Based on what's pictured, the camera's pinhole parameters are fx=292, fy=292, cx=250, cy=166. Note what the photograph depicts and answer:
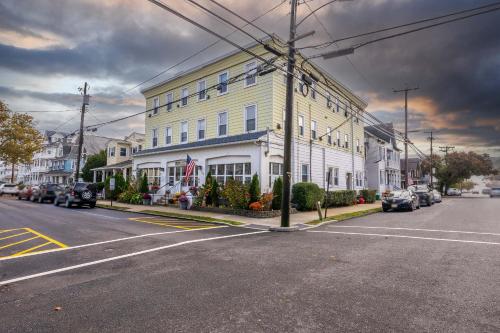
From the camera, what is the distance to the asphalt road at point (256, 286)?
383 centimetres

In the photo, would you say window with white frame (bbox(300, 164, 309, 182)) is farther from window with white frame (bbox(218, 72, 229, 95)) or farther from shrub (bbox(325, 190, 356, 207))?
window with white frame (bbox(218, 72, 229, 95))

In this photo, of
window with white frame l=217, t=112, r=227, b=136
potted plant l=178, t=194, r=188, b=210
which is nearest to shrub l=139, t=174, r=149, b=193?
potted plant l=178, t=194, r=188, b=210

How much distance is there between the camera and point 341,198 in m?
24.4

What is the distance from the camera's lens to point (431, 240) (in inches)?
376

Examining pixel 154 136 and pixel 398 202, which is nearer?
pixel 398 202

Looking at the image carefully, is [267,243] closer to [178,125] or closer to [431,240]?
[431,240]

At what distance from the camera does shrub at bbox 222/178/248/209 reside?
58.2ft

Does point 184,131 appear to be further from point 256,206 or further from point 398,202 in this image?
point 398,202

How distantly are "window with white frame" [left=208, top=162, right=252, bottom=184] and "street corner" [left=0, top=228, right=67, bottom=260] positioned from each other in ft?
39.1

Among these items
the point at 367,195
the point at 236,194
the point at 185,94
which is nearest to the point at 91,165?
the point at 185,94

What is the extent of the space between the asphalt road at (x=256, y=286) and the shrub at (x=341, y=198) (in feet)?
44.7

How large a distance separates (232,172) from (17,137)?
40.9 meters

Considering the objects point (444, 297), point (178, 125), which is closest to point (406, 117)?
point (178, 125)

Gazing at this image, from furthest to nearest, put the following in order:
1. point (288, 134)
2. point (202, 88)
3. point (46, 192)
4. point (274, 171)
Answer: point (46, 192), point (202, 88), point (274, 171), point (288, 134)
